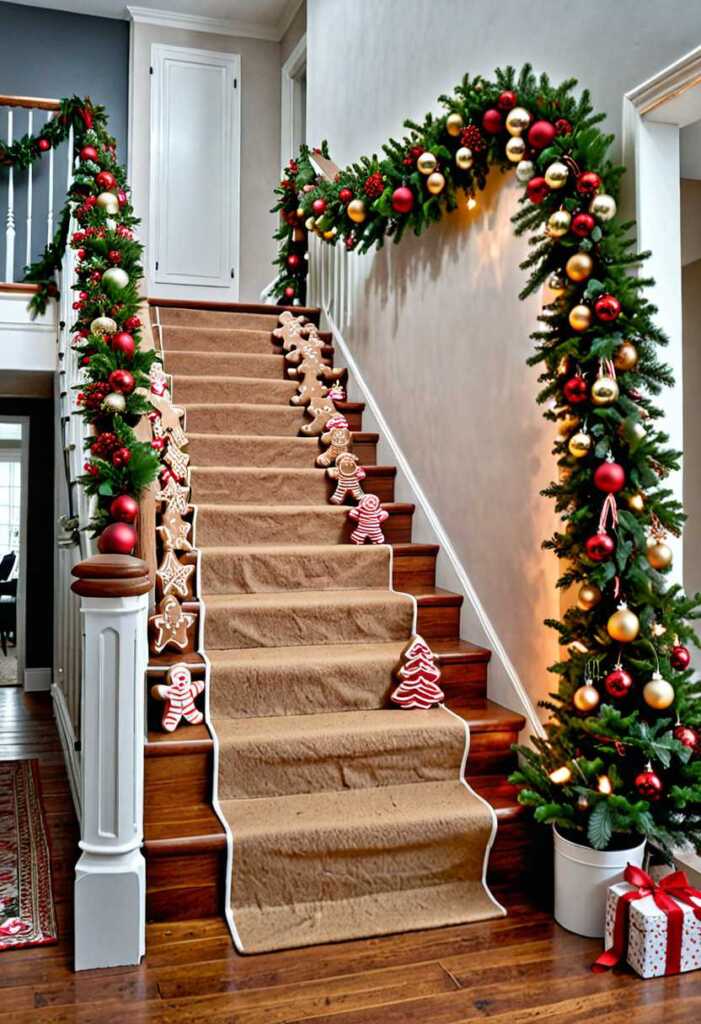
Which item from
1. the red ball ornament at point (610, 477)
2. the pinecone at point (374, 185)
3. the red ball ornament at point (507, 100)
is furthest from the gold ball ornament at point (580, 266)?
the pinecone at point (374, 185)

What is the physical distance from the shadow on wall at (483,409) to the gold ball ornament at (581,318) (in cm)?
51

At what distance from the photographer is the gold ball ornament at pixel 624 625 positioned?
2.39 m

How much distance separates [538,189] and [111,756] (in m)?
1.91

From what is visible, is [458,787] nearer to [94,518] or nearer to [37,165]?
[94,518]

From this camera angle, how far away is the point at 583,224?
249 cm

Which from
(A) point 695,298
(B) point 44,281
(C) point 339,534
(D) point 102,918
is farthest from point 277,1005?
(B) point 44,281

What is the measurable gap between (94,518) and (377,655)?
1.08 m

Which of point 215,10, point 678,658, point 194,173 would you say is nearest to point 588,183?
point 678,658

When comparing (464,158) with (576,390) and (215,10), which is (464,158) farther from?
(215,10)

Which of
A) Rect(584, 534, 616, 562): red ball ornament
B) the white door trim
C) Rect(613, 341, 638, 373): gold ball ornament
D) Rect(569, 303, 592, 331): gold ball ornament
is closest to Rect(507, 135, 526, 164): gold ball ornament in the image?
Rect(569, 303, 592, 331): gold ball ornament

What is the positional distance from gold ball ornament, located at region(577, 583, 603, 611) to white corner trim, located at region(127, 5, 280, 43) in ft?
20.2

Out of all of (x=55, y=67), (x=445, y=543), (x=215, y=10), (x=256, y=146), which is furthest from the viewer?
(x=256, y=146)

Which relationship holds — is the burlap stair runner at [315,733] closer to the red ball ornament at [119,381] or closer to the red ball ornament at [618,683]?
the red ball ornament at [618,683]

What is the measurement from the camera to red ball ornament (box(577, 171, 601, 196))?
8.20 ft
